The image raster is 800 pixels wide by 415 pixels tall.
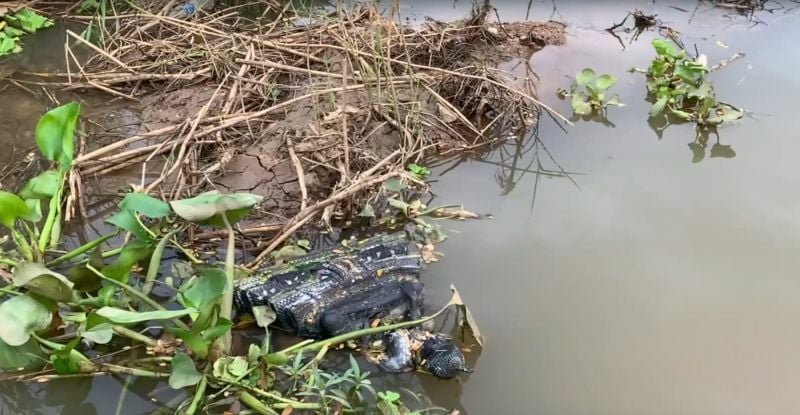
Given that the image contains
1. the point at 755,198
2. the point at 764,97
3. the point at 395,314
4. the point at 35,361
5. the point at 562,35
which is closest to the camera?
the point at 35,361

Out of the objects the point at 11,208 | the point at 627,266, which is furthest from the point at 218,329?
the point at 627,266

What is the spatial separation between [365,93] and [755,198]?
1.44m

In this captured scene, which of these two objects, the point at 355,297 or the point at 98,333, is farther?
the point at 355,297

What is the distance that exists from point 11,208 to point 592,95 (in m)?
2.01

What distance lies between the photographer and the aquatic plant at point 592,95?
8.83 feet

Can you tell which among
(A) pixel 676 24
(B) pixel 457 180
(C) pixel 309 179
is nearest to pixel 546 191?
(B) pixel 457 180

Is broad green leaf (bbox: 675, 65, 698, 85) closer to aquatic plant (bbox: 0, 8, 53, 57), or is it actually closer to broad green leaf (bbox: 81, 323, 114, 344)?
broad green leaf (bbox: 81, 323, 114, 344)

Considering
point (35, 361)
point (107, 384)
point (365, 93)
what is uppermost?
point (365, 93)

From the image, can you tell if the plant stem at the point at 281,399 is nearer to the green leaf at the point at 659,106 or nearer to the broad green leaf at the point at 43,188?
the broad green leaf at the point at 43,188

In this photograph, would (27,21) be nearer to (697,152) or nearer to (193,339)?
(193,339)

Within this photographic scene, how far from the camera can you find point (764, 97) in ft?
9.02

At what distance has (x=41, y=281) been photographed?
59.2 inches

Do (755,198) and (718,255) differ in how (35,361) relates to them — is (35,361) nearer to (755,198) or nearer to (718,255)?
(718,255)

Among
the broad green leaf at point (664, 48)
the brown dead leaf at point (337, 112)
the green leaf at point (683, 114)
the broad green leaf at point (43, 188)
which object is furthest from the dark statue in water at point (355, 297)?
the broad green leaf at point (664, 48)
